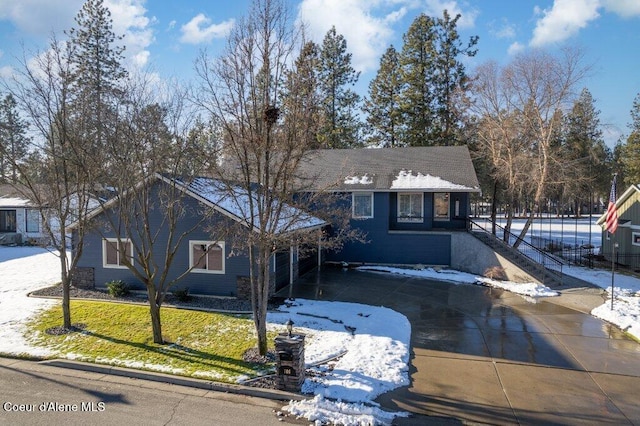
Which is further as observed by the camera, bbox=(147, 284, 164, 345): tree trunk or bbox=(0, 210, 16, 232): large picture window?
bbox=(0, 210, 16, 232): large picture window

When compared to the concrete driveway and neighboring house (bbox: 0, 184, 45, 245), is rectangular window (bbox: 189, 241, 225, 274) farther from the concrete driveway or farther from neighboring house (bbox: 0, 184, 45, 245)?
neighboring house (bbox: 0, 184, 45, 245)

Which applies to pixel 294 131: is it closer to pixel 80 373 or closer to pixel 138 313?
pixel 80 373

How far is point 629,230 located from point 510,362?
51.3ft

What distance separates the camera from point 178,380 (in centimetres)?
727

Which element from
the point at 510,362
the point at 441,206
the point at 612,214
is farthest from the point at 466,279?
the point at 510,362

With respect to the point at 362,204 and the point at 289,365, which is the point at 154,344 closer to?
the point at 289,365


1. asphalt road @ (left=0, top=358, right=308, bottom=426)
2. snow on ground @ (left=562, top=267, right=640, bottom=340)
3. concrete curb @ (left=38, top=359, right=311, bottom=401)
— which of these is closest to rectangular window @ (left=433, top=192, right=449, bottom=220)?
snow on ground @ (left=562, top=267, right=640, bottom=340)

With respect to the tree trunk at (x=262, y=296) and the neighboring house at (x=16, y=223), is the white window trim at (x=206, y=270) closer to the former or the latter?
the tree trunk at (x=262, y=296)

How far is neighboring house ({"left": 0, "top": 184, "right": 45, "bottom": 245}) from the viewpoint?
25627mm

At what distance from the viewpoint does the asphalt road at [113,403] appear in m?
5.99

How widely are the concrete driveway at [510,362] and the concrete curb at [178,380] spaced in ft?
5.84

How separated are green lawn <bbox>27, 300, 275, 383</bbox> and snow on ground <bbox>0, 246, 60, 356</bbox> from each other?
0.38m

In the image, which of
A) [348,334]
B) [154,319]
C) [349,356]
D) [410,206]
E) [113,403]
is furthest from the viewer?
[410,206]

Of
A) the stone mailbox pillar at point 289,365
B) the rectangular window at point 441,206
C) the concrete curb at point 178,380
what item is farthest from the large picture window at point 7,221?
the stone mailbox pillar at point 289,365
